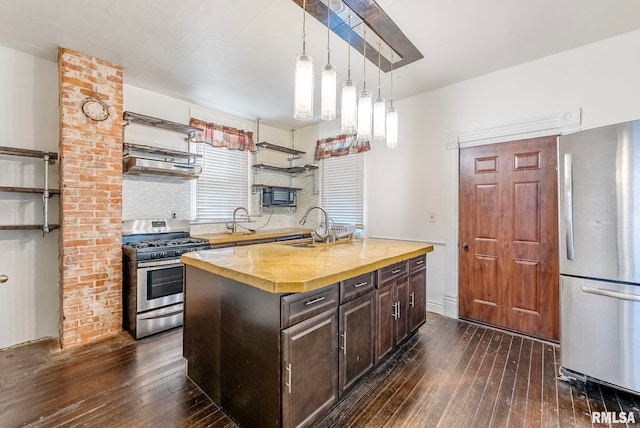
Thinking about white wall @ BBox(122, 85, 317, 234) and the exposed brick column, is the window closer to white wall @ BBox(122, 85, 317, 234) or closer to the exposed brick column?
white wall @ BBox(122, 85, 317, 234)

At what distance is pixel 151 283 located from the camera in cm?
295

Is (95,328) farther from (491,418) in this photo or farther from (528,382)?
(528,382)

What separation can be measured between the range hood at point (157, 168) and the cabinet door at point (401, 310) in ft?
9.21

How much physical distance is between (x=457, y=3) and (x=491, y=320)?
3.11 meters

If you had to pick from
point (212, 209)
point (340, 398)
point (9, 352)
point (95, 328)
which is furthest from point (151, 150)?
point (340, 398)

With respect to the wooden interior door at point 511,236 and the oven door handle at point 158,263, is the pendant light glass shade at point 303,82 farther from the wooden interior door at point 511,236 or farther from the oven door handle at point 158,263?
the wooden interior door at point 511,236

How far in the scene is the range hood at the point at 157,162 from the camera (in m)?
3.20

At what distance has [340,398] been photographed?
5.97 feet

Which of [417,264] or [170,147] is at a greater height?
[170,147]

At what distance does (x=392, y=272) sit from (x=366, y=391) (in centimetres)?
90

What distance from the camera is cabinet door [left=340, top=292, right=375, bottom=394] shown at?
1845mm

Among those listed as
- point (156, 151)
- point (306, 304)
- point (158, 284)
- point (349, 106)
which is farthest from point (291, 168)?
point (306, 304)

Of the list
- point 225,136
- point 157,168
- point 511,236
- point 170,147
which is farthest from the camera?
point 225,136

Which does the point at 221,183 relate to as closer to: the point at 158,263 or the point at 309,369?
the point at 158,263
